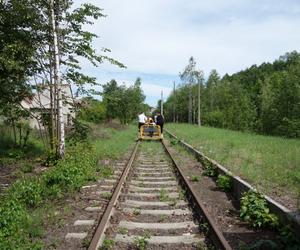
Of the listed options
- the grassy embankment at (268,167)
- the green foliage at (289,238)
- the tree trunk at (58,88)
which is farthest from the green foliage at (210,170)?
the green foliage at (289,238)

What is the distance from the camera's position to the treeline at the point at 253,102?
6081 cm

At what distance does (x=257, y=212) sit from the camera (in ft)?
24.3

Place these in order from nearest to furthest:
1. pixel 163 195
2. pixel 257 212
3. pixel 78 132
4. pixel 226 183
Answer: pixel 257 212
pixel 163 195
pixel 226 183
pixel 78 132

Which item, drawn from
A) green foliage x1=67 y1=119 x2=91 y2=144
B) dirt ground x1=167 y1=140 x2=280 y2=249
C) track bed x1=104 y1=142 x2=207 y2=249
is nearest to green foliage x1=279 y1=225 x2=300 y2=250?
dirt ground x1=167 y1=140 x2=280 y2=249

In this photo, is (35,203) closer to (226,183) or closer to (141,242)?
(141,242)

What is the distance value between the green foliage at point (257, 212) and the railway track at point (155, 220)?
2.55ft

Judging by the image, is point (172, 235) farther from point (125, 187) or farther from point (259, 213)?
point (125, 187)

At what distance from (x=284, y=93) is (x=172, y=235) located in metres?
60.0

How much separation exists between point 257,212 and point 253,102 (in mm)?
90107

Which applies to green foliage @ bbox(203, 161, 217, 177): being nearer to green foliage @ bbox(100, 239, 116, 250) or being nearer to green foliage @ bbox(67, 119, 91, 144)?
green foliage @ bbox(67, 119, 91, 144)

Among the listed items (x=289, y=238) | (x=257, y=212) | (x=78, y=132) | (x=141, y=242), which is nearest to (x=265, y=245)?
(x=289, y=238)

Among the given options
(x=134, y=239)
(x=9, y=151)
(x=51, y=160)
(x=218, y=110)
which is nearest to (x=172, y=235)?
(x=134, y=239)

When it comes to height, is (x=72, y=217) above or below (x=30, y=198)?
below

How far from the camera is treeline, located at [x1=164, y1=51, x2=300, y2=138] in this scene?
200 feet
